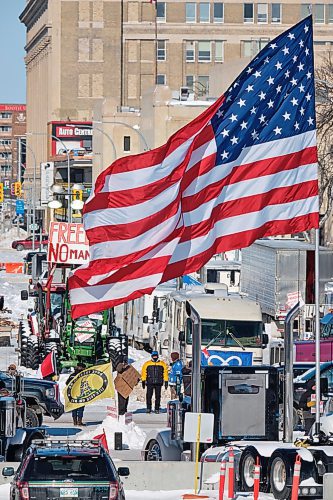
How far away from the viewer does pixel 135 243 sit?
17.4m

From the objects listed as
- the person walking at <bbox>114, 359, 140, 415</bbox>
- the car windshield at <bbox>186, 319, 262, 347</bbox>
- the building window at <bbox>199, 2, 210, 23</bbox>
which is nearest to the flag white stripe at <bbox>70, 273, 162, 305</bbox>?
the person walking at <bbox>114, 359, 140, 415</bbox>

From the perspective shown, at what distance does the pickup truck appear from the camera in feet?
90.7

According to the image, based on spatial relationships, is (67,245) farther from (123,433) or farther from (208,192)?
(208,192)

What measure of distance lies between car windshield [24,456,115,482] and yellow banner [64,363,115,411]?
415 inches

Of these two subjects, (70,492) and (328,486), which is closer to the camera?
(70,492)

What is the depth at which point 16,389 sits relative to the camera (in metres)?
24.1

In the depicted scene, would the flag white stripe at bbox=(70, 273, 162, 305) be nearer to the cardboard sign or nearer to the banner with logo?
the cardboard sign

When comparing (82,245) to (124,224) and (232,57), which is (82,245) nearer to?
(124,224)

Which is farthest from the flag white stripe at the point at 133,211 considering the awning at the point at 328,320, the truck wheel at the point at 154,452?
the awning at the point at 328,320

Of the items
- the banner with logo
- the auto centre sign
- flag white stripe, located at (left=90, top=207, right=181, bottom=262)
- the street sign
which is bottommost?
the banner with logo

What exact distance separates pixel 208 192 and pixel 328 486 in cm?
395

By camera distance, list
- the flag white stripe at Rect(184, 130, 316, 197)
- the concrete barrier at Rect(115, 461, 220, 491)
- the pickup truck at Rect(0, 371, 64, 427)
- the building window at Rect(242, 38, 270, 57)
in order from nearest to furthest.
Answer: the flag white stripe at Rect(184, 130, 316, 197), the concrete barrier at Rect(115, 461, 220, 491), the pickup truck at Rect(0, 371, 64, 427), the building window at Rect(242, 38, 270, 57)

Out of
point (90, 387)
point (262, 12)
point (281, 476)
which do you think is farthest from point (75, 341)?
point (262, 12)

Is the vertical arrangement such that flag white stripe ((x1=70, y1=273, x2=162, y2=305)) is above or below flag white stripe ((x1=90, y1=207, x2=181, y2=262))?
below
